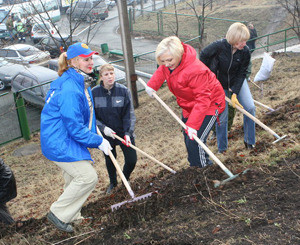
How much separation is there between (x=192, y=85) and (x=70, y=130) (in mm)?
1374

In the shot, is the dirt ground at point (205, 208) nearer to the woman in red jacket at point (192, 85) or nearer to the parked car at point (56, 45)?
the woman in red jacket at point (192, 85)

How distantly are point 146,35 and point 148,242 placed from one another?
20174mm

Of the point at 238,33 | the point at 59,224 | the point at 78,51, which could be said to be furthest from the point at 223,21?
the point at 59,224

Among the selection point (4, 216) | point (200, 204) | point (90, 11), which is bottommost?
point (4, 216)

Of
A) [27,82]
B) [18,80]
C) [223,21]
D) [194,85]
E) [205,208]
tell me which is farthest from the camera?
[223,21]

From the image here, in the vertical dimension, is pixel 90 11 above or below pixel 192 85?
below

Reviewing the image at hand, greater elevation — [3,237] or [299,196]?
[299,196]

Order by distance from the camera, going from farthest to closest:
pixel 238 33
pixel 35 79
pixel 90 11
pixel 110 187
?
pixel 90 11 → pixel 35 79 → pixel 110 187 → pixel 238 33

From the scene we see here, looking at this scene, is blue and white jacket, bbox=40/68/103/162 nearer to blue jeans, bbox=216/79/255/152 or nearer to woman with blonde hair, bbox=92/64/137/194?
woman with blonde hair, bbox=92/64/137/194

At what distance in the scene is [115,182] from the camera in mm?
5242

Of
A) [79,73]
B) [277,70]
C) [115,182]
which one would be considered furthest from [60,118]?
[277,70]

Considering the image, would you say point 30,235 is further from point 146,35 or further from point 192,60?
point 146,35

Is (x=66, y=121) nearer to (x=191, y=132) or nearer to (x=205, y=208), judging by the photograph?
(x=191, y=132)

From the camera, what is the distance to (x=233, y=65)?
4.75 m
